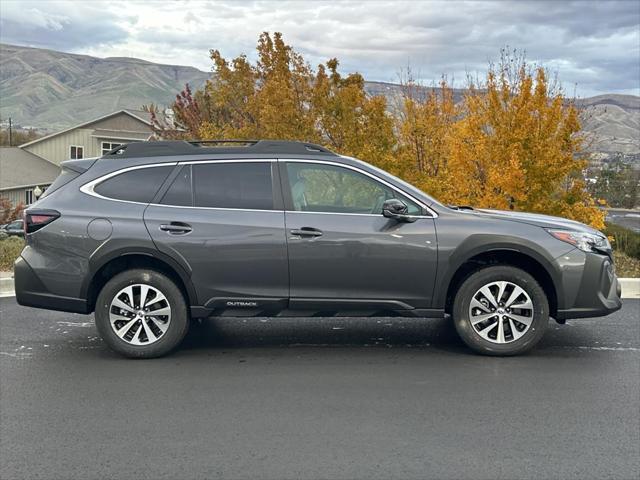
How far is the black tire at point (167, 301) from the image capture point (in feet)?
20.1

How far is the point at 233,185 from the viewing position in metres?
6.33

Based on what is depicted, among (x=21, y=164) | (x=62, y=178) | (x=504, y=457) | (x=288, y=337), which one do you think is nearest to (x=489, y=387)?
(x=504, y=457)

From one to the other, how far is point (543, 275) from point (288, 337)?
8.25 feet

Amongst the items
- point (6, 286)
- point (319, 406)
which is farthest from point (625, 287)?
point (6, 286)

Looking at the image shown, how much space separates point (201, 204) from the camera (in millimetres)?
6277

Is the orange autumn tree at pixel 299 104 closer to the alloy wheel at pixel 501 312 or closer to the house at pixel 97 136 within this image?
the alloy wheel at pixel 501 312

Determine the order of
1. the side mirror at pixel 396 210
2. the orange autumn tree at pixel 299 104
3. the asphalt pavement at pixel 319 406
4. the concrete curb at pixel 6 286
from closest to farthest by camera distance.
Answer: the asphalt pavement at pixel 319 406, the side mirror at pixel 396 210, the concrete curb at pixel 6 286, the orange autumn tree at pixel 299 104

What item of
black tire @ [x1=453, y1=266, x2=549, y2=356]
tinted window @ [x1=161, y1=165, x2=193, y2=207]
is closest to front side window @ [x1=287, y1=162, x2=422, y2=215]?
black tire @ [x1=453, y1=266, x2=549, y2=356]

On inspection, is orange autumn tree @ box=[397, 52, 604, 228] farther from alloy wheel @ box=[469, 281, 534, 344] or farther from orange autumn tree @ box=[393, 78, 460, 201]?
alloy wheel @ box=[469, 281, 534, 344]

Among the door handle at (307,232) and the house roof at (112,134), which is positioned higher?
the house roof at (112,134)

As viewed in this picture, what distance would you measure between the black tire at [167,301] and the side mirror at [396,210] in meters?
1.93

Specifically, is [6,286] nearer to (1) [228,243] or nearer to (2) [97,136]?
(1) [228,243]

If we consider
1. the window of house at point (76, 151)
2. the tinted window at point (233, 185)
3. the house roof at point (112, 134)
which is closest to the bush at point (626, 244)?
the tinted window at point (233, 185)

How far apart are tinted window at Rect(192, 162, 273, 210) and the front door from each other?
26 centimetres
